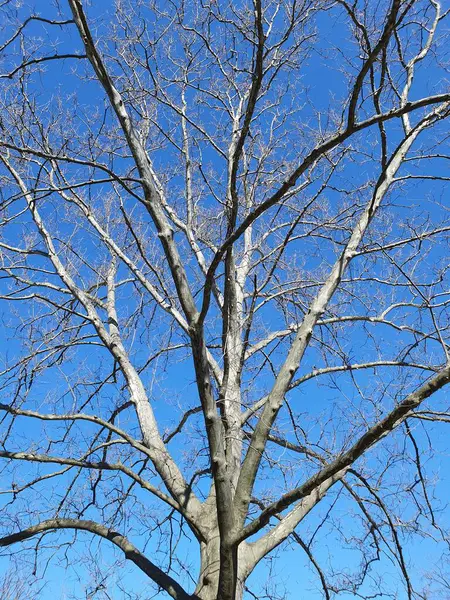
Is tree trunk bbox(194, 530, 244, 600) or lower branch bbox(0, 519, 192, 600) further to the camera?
lower branch bbox(0, 519, 192, 600)

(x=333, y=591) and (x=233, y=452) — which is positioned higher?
(x=233, y=452)

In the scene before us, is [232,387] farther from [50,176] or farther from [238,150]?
[50,176]

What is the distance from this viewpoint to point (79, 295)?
6.08 m

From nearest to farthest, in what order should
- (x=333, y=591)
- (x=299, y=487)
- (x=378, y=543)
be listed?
(x=299, y=487), (x=378, y=543), (x=333, y=591)

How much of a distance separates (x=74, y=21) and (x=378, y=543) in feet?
16.9

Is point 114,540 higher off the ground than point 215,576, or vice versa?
point 114,540

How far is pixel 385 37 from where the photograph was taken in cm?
308

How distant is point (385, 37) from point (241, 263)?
13.2 ft

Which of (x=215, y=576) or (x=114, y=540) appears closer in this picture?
(x=215, y=576)

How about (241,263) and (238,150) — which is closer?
(238,150)

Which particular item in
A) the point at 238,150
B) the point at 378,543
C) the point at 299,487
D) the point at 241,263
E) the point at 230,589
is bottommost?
the point at 230,589

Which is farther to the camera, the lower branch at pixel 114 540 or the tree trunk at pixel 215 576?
the lower branch at pixel 114 540

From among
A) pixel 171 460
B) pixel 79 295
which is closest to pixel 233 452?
pixel 171 460

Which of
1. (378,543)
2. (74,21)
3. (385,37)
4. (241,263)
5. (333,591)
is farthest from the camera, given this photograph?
(241,263)
